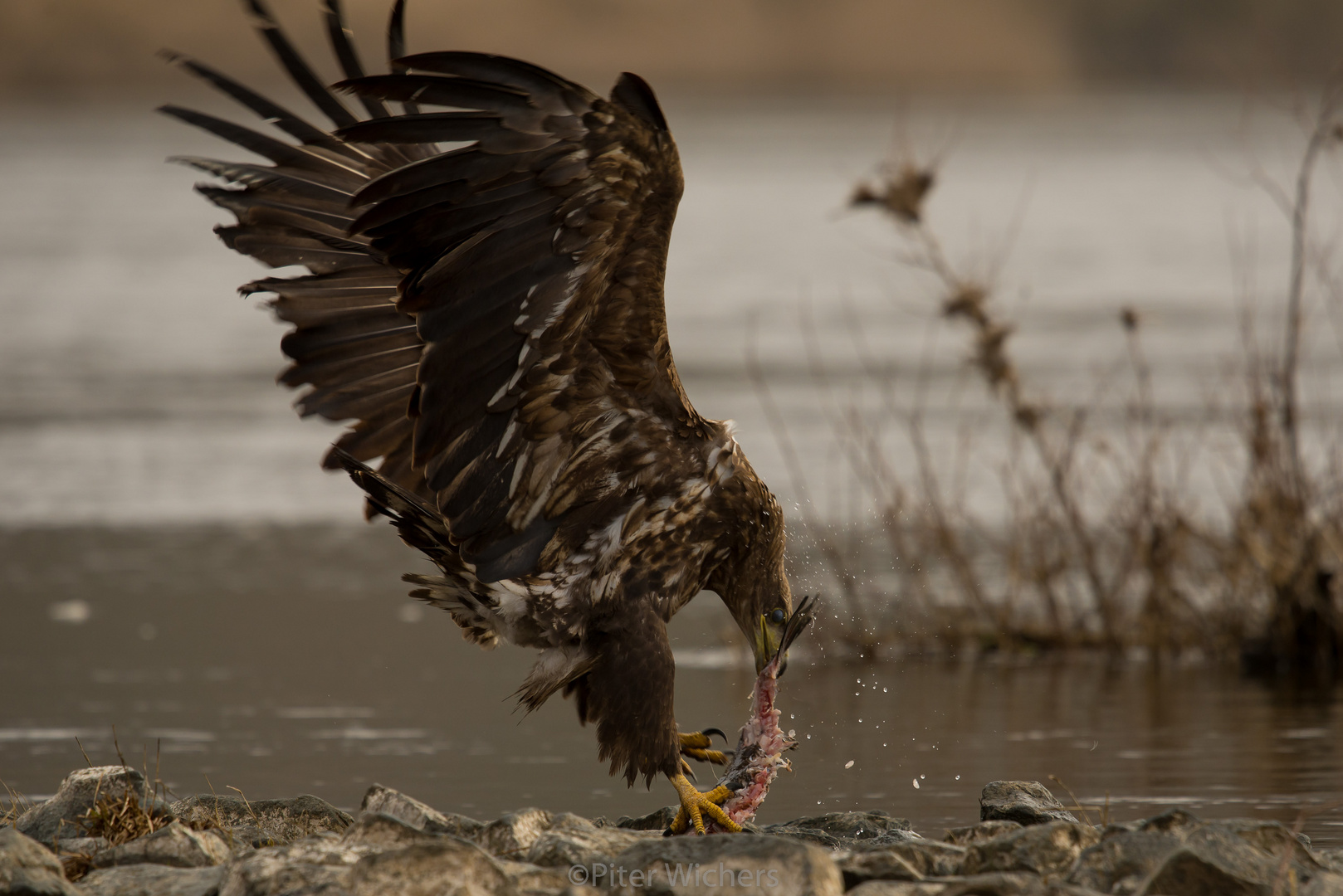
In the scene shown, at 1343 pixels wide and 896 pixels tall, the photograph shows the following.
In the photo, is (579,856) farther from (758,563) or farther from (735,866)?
(758,563)

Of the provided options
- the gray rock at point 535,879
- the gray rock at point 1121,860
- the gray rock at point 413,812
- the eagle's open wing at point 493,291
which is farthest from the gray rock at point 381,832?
the gray rock at point 1121,860

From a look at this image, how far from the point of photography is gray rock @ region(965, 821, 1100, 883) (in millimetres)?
4141

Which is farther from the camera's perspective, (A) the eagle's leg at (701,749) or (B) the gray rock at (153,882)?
(A) the eagle's leg at (701,749)

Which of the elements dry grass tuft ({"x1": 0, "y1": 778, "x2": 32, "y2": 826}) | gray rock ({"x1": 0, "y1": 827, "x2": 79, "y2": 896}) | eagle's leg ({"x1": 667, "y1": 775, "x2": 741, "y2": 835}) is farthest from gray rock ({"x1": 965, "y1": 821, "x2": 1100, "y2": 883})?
dry grass tuft ({"x1": 0, "y1": 778, "x2": 32, "y2": 826})

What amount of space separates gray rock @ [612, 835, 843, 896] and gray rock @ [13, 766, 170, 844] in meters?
1.51

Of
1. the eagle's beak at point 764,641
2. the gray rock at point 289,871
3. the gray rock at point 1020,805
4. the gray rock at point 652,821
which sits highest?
the eagle's beak at point 764,641

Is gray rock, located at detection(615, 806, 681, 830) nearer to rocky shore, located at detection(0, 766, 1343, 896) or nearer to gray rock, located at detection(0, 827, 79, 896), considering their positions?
rocky shore, located at detection(0, 766, 1343, 896)

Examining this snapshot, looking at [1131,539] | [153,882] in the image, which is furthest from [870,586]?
[153,882]

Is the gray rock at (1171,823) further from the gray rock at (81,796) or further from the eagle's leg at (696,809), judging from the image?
the gray rock at (81,796)

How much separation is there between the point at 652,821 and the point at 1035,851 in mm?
1353

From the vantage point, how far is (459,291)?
461 cm

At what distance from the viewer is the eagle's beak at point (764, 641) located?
509cm

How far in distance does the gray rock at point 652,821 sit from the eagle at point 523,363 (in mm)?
224

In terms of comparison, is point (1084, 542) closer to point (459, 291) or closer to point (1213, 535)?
point (1213, 535)
